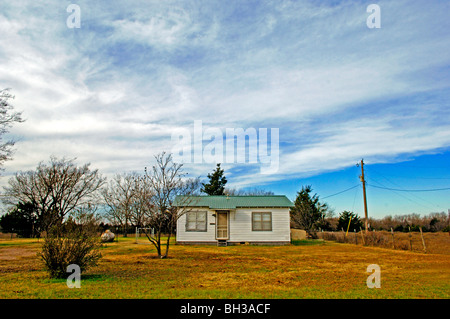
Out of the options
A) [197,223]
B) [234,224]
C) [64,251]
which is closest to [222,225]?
[234,224]

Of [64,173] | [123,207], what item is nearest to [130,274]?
[64,173]

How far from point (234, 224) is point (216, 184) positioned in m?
20.3

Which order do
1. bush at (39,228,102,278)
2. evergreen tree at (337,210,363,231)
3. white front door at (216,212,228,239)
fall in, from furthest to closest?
evergreen tree at (337,210,363,231)
white front door at (216,212,228,239)
bush at (39,228,102,278)

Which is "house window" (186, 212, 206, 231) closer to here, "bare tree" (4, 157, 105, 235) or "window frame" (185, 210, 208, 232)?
"window frame" (185, 210, 208, 232)

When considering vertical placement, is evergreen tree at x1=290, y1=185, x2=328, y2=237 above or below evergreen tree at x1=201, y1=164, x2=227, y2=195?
below

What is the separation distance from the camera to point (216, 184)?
43.8 m

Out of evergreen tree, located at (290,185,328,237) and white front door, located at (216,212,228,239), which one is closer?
white front door, located at (216,212,228,239)

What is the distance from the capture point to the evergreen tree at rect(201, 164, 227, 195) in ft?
143

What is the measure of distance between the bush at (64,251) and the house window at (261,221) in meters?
16.4

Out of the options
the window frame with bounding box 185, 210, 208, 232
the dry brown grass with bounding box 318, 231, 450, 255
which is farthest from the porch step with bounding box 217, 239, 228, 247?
the dry brown grass with bounding box 318, 231, 450, 255

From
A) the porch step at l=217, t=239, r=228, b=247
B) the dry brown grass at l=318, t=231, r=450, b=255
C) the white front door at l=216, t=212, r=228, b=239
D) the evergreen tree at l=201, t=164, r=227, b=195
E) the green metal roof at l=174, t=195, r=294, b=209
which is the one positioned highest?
the evergreen tree at l=201, t=164, r=227, b=195

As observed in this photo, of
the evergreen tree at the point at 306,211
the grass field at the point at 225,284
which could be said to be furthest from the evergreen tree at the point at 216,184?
the grass field at the point at 225,284

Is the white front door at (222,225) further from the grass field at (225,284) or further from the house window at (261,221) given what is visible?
the grass field at (225,284)
